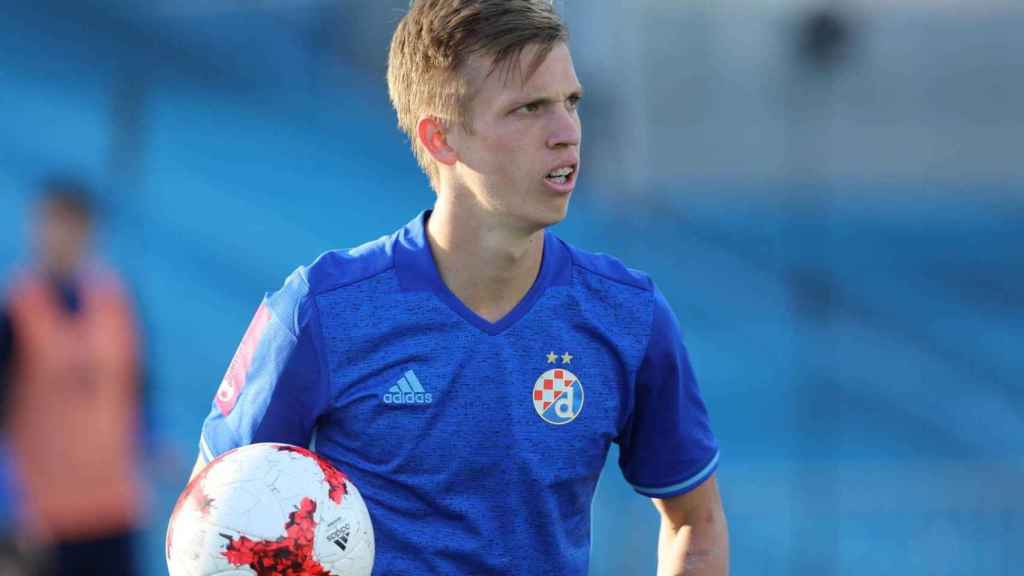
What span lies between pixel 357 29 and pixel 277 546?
20.1 ft

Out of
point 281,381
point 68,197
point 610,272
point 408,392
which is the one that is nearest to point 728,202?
point 68,197

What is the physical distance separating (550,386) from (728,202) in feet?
22.2

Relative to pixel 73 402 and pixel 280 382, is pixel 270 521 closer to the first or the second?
pixel 280 382

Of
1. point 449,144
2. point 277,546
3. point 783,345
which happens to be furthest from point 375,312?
point 783,345

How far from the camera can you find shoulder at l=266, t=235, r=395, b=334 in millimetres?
3369

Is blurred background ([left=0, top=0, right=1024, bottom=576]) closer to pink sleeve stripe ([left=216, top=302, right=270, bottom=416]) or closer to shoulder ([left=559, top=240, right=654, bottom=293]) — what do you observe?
pink sleeve stripe ([left=216, top=302, right=270, bottom=416])

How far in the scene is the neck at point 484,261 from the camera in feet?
11.3

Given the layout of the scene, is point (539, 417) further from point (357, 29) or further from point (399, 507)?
point (357, 29)

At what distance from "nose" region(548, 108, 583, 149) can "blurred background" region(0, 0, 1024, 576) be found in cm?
493

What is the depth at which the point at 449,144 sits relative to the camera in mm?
3508

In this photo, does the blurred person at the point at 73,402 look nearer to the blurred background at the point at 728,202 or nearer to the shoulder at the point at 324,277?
the blurred background at the point at 728,202

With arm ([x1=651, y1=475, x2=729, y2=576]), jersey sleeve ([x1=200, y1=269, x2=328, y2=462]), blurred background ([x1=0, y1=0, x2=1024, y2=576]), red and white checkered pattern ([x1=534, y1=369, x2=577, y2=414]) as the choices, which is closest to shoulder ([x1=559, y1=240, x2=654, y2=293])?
red and white checkered pattern ([x1=534, y1=369, x2=577, y2=414])

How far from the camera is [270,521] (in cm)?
295

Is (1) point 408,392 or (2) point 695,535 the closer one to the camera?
(1) point 408,392
